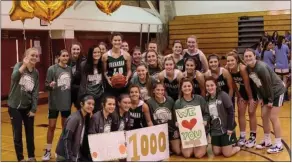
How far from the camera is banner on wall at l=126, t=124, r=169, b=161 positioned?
4.01 meters

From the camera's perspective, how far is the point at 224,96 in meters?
4.55

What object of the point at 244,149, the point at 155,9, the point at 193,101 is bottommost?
the point at 244,149

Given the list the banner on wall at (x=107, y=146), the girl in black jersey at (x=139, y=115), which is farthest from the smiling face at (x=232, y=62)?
the banner on wall at (x=107, y=146)

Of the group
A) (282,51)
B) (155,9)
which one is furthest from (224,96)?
(155,9)

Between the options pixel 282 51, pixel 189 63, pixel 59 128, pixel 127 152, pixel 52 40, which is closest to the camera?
pixel 127 152

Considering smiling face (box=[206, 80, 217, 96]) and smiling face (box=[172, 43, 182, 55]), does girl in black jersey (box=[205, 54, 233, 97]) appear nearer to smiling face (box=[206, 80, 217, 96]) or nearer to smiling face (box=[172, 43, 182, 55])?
smiling face (box=[206, 80, 217, 96])

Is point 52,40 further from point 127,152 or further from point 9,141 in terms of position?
point 127,152

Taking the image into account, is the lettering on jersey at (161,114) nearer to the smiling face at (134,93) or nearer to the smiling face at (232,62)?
the smiling face at (134,93)

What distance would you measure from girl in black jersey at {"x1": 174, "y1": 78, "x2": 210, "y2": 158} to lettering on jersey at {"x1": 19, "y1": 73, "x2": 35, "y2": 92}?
175 centimetres

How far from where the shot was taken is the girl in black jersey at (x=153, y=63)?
15.8 feet

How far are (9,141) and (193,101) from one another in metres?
2.96

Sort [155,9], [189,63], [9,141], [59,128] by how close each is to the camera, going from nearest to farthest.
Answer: [189,63] < [9,141] < [59,128] < [155,9]

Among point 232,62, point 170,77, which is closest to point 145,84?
point 170,77

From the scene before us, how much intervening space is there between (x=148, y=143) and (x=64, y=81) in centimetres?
130
